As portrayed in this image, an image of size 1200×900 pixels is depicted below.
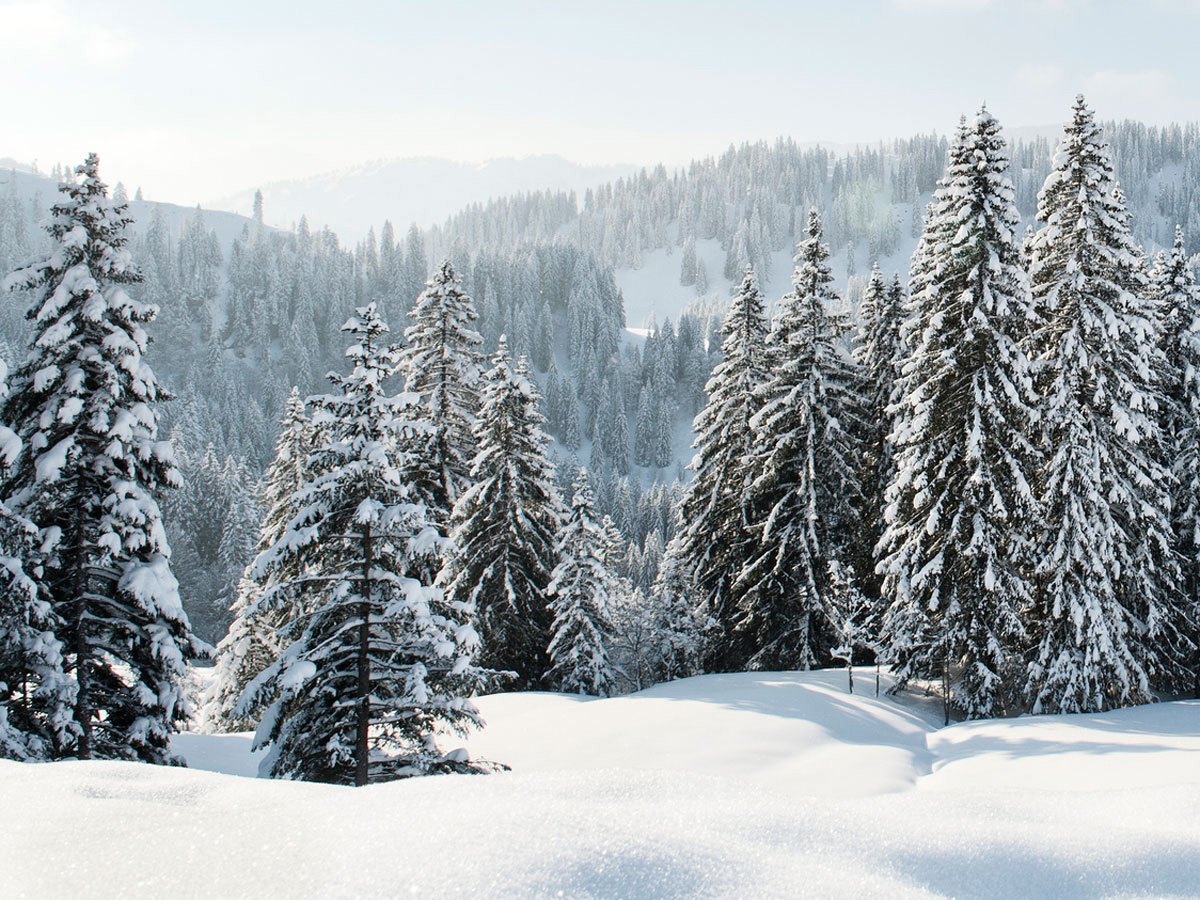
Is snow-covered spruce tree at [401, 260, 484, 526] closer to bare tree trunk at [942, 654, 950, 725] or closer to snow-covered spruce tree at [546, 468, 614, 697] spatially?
snow-covered spruce tree at [546, 468, 614, 697]

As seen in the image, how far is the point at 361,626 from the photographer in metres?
14.2

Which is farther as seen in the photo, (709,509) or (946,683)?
(709,509)

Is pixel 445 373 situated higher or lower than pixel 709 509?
higher

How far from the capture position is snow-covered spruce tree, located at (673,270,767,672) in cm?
3027

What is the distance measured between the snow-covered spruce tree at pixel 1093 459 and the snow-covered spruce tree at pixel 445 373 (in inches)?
713

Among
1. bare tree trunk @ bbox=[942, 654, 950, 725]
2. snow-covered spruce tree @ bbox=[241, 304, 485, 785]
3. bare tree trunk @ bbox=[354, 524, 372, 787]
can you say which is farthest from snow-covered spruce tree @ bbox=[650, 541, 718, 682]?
bare tree trunk @ bbox=[354, 524, 372, 787]

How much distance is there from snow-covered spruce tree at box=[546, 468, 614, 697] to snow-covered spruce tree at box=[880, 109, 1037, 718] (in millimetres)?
9903

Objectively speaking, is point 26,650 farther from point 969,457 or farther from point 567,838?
point 969,457

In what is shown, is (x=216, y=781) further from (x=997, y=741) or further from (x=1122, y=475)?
(x=1122, y=475)

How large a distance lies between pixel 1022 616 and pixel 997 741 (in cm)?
566

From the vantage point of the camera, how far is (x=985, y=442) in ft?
71.1

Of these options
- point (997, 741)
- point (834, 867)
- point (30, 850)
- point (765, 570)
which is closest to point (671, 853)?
point (834, 867)

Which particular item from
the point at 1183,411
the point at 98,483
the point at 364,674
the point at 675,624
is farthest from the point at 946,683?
the point at 98,483

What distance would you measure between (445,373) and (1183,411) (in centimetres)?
2374
